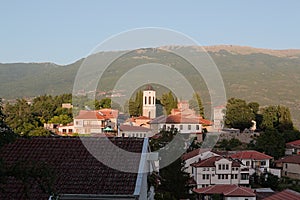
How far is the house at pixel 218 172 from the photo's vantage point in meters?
29.5

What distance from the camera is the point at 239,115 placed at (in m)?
49.1

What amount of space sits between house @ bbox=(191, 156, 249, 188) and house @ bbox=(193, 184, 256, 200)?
3.88 metres

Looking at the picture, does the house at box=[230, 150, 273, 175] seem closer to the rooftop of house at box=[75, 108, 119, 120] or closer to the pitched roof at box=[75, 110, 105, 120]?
the pitched roof at box=[75, 110, 105, 120]

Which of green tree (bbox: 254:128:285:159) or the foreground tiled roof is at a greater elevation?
the foreground tiled roof

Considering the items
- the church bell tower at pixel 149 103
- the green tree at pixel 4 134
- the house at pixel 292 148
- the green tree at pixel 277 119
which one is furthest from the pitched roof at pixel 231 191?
the church bell tower at pixel 149 103

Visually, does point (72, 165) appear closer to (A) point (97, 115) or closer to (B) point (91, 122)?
(B) point (91, 122)

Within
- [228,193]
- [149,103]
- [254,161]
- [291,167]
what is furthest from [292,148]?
[149,103]

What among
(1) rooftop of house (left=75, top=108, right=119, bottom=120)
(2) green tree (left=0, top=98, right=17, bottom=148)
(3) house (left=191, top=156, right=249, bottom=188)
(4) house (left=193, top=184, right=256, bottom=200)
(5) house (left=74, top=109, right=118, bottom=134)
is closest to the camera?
(2) green tree (left=0, top=98, right=17, bottom=148)

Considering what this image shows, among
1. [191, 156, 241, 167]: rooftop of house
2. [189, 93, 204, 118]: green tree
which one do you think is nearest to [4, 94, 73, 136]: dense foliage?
[189, 93, 204, 118]: green tree

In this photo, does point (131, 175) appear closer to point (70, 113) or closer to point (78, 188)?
point (78, 188)

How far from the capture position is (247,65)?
12750 cm

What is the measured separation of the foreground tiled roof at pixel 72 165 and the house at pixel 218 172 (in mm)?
21865

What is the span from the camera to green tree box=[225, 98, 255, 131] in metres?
48.5

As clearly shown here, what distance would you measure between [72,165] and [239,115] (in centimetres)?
4272
